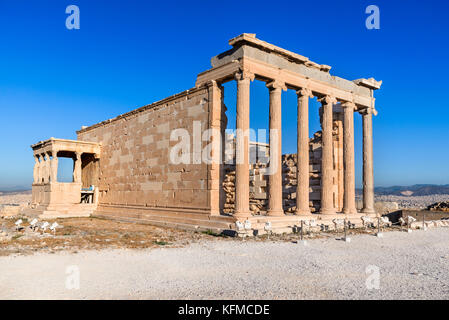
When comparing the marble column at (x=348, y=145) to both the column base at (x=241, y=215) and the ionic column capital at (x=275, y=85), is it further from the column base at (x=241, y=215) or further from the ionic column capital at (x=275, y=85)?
the column base at (x=241, y=215)

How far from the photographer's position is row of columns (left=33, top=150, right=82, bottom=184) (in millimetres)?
23484

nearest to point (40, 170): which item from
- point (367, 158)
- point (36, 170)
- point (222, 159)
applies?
point (36, 170)

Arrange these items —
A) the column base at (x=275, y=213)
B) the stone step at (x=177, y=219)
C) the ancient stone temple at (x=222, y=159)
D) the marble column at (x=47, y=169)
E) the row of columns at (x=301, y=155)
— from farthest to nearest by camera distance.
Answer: the marble column at (x=47, y=169) → the column base at (x=275, y=213) → the ancient stone temple at (x=222, y=159) → the row of columns at (x=301, y=155) → the stone step at (x=177, y=219)

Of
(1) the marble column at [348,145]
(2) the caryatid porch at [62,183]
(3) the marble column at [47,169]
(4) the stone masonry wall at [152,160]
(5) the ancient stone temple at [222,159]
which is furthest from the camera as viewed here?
(3) the marble column at [47,169]

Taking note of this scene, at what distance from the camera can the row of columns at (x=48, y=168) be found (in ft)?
77.0

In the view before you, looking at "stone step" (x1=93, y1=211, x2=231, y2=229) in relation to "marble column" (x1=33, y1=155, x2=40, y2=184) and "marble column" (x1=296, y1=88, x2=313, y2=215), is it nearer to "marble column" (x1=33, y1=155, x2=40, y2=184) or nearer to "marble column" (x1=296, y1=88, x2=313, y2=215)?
"marble column" (x1=296, y1=88, x2=313, y2=215)

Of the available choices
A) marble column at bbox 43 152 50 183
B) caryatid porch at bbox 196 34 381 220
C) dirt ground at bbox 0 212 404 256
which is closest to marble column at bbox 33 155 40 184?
marble column at bbox 43 152 50 183

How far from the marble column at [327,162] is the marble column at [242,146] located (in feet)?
15.6

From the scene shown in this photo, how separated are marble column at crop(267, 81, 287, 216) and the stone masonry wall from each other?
261 cm

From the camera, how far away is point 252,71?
14.8 m

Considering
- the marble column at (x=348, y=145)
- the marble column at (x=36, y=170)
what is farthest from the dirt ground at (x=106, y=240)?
the marble column at (x=36, y=170)

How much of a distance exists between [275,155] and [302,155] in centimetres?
169

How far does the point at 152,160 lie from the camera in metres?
20.0
